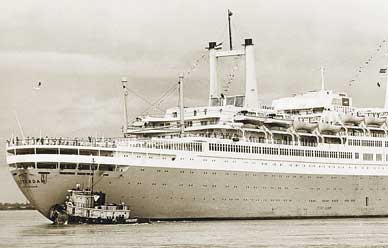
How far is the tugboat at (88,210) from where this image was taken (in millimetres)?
64500

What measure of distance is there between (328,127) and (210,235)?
28.5m

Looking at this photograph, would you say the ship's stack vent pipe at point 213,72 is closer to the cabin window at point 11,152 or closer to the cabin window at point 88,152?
the cabin window at point 88,152

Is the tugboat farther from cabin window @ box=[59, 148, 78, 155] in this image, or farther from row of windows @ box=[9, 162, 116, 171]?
cabin window @ box=[59, 148, 78, 155]

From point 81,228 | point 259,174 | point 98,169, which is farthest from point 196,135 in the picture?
point 81,228

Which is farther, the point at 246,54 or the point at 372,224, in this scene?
the point at 246,54

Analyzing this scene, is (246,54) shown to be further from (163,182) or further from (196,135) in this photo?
(163,182)

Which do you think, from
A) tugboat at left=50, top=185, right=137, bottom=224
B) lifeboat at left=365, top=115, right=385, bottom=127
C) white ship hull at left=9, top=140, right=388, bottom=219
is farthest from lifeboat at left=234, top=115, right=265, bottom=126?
tugboat at left=50, top=185, right=137, bottom=224

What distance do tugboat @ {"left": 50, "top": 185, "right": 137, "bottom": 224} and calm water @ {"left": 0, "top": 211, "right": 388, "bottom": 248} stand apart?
129cm

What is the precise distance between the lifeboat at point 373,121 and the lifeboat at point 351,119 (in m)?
0.73

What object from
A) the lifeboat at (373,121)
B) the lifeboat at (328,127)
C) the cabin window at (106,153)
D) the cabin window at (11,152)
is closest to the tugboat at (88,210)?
the cabin window at (106,153)

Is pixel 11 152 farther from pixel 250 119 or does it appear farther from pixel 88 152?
pixel 250 119

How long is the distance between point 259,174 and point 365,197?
13745 millimetres

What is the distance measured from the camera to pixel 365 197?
273 ft

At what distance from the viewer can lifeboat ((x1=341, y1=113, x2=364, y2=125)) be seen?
8356 centimetres
